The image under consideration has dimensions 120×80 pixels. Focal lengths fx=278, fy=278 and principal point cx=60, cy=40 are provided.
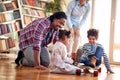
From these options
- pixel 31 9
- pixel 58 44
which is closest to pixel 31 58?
pixel 58 44

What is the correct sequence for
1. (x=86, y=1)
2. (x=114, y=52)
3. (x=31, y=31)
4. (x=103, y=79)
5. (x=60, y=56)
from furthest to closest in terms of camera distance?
(x=114, y=52), (x=86, y=1), (x=31, y=31), (x=60, y=56), (x=103, y=79)

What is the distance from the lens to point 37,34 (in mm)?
3291

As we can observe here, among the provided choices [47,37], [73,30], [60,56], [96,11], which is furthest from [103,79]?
[96,11]

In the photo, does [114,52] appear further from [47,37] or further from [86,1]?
[47,37]

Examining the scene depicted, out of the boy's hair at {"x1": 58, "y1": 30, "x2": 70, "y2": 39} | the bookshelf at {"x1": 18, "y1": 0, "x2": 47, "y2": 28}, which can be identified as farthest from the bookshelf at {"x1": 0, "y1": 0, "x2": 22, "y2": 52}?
the boy's hair at {"x1": 58, "y1": 30, "x2": 70, "y2": 39}

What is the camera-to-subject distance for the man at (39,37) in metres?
3.24

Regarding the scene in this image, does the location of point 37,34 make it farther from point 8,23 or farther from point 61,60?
point 8,23

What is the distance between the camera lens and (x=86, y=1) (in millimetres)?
4246

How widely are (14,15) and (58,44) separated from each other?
2.57 m

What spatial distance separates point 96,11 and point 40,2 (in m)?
1.21

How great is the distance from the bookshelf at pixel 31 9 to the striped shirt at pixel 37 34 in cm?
207

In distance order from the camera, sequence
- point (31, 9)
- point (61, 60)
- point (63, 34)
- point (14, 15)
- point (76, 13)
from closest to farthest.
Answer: point (61, 60) → point (63, 34) → point (76, 13) → point (14, 15) → point (31, 9)

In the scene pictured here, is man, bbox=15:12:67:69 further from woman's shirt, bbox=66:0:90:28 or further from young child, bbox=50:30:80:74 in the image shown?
woman's shirt, bbox=66:0:90:28

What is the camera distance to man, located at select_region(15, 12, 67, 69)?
3245mm
